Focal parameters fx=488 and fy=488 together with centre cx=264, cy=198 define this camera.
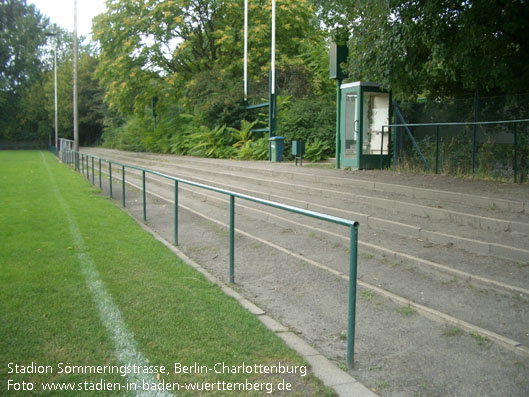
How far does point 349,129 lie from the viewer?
13.6m

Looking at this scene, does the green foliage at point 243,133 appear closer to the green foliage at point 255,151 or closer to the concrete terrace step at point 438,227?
the green foliage at point 255,151

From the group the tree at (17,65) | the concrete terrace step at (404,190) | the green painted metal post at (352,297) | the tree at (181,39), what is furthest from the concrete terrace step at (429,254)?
the tree at (17,65)

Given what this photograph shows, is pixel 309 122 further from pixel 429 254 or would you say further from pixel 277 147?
pixel 429 254

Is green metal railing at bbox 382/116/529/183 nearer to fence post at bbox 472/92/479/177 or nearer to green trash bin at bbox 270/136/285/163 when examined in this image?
fence post at bbox 472/92/479/177

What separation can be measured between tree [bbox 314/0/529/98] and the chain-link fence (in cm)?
60

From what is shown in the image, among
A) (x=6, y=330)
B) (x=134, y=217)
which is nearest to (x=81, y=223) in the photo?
(x=134, y=217)

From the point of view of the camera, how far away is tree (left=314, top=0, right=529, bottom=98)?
352 inches

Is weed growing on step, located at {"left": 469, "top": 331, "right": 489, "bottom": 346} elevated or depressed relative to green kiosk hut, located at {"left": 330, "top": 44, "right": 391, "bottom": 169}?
depressed

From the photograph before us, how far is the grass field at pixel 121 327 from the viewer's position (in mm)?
3232

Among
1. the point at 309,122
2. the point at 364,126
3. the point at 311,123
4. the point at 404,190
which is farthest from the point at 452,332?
the point at 309,122

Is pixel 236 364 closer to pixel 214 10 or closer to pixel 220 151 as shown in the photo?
pixel 220 151

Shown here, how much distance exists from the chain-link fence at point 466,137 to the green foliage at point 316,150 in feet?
13.3

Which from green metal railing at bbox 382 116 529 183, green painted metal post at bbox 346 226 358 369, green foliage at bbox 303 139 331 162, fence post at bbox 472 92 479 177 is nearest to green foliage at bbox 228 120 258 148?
green foliage at bbox 303 139 331 162

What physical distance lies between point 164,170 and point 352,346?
53.2 ft
